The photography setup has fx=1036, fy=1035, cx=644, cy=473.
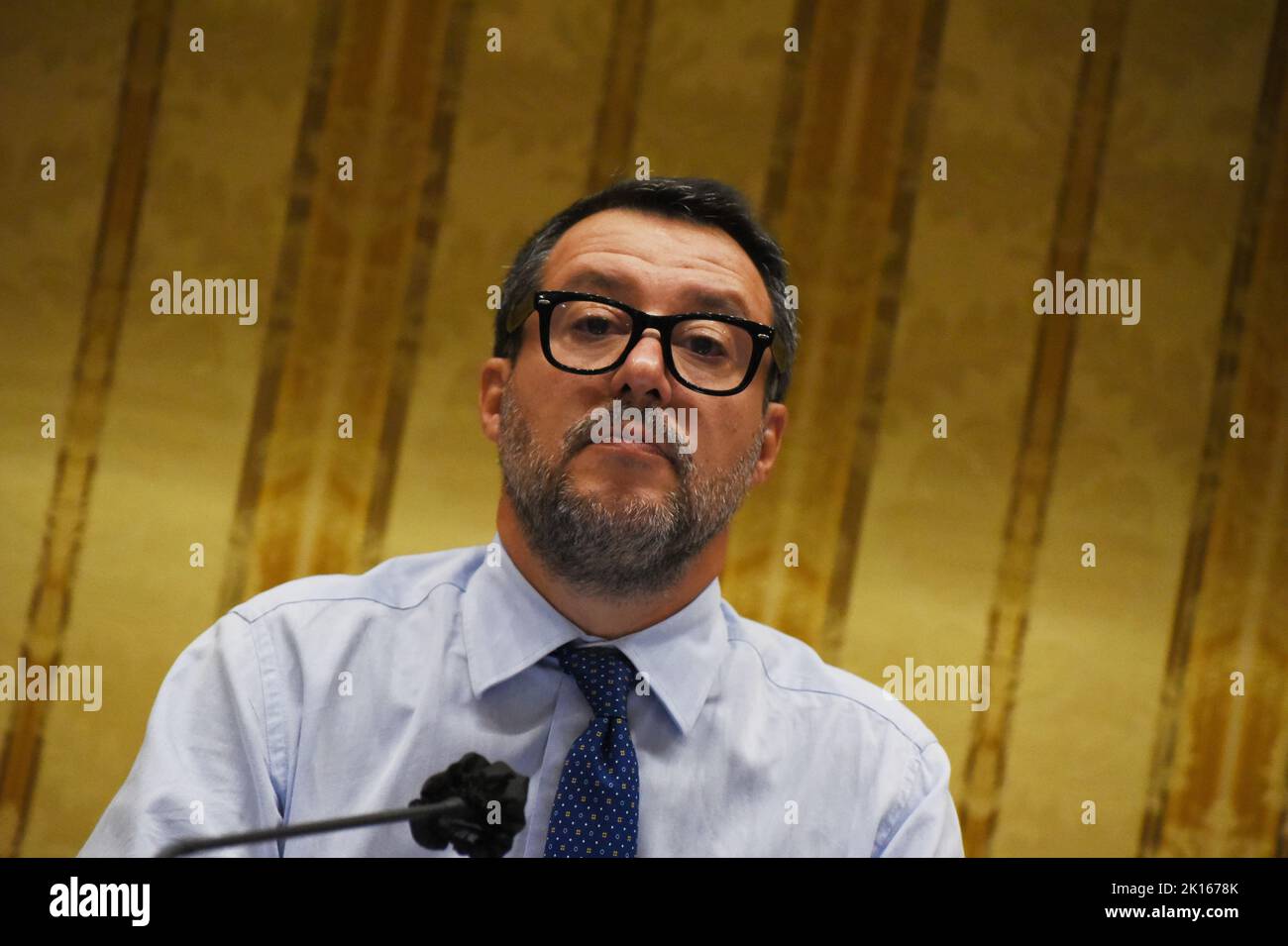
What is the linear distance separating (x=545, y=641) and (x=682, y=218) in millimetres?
575

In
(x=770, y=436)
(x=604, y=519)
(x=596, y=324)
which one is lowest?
(x=604, y=519)

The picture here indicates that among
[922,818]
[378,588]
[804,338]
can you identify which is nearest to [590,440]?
[378,588]

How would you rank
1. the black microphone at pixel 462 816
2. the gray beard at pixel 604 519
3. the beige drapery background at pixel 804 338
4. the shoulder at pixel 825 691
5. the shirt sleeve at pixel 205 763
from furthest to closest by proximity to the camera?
the beige drapery background at pixel 804 338, the shoulder at pixel 825 691, the gray beard at pixel 604 519, the shirt sleeve at pixel 205 763, the black microphone at pixel 462 816

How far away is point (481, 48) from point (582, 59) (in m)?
0.19

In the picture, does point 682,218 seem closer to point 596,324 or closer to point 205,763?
point 596,324

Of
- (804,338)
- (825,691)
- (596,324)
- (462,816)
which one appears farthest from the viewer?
(804,338)

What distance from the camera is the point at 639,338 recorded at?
1.19 m

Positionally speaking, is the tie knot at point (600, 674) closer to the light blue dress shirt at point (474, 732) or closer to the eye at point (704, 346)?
the light blue dress shirt at point (474, 732)

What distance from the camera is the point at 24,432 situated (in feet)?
5.76

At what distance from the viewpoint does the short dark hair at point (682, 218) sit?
1.37m

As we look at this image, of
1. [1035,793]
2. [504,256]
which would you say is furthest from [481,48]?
[1035,793]

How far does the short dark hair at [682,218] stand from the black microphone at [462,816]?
24.5 inches

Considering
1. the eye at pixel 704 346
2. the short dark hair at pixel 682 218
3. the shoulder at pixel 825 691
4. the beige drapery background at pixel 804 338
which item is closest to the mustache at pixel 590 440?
the eye at pixel 704 346

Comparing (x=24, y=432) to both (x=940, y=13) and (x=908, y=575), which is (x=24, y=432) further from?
(x=940, y=13)
